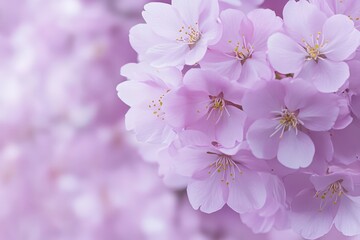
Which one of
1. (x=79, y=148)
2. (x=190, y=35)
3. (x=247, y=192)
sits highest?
(x=190, y=35)

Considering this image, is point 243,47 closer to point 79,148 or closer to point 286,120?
point 286,120

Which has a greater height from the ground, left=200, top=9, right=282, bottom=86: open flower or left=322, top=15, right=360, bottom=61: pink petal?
left=200, top=9, right=282, bottom=86: open flower

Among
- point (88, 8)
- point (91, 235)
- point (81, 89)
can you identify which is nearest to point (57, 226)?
point (91, 235)

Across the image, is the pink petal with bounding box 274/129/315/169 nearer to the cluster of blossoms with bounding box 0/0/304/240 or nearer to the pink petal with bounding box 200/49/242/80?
the pink petal with bounding box 200/49/242/80

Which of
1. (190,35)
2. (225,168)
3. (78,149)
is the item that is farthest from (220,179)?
(78,149)

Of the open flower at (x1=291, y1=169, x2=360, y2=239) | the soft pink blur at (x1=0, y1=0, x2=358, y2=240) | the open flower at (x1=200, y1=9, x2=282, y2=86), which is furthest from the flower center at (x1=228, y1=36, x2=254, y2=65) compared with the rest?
the soft pink blur at (x1=0, y1=0, x2=358, y2=240)
